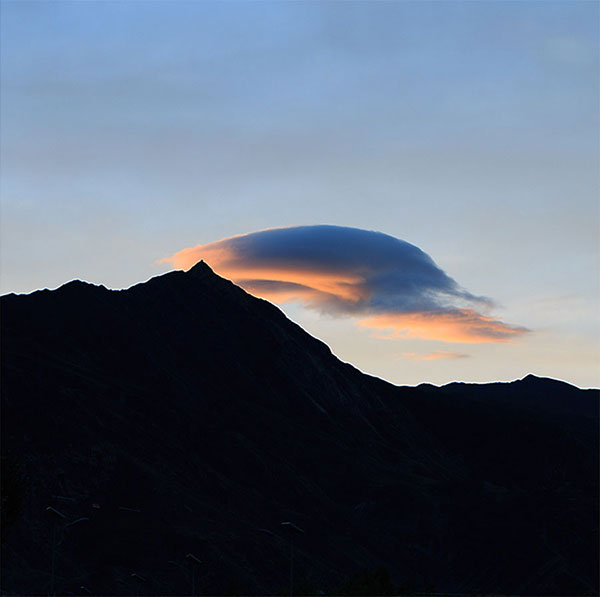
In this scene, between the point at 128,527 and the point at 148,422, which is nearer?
the point at 128,527

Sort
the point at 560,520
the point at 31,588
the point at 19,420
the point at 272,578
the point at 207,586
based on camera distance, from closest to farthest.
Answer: the point at 31,588 → the point at 207,586 → the point at 272,578 → the point at 19,420 → the point at 560,520

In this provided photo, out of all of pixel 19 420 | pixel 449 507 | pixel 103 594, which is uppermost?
pixel 19 420

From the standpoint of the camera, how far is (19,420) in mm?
170125

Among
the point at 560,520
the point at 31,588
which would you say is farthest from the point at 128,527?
the point at 560,520

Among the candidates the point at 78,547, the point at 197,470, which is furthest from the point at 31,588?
the point at 197,470

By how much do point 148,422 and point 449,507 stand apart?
6202 centimetres

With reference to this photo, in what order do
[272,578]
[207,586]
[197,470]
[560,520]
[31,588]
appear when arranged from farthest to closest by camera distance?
[560,520], [197,470], [272,578], [207,586], [31,588]

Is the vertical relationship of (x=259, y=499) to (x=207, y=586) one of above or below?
above

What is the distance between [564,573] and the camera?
176875 mm

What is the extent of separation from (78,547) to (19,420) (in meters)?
28.5

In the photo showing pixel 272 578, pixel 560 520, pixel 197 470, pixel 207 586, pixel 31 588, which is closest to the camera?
pixel 31 588

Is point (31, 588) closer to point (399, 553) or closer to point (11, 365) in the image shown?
point (11, 365)

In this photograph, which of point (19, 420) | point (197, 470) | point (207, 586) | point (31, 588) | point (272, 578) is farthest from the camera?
point (197, 470)

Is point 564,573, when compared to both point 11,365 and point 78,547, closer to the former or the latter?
point 78,547
